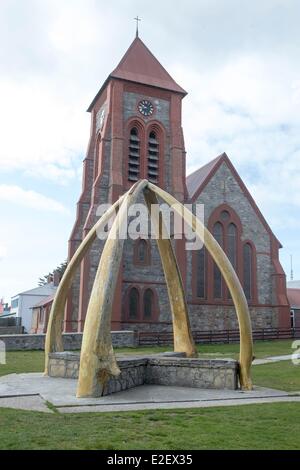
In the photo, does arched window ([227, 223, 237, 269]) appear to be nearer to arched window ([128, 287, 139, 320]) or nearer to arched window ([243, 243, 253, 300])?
arched window ([243, 243, 253, 300])

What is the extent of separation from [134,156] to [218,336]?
14.3 meters

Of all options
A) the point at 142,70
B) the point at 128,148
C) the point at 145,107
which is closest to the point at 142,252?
the point at 128,148

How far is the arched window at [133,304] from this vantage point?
3078 cm

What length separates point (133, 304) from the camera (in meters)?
31.0

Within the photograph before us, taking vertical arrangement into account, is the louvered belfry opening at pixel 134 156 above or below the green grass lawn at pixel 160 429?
above

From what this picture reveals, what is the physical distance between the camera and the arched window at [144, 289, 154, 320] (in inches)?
1226

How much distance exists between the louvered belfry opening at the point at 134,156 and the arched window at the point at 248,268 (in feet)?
33.1

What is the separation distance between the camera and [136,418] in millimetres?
7574

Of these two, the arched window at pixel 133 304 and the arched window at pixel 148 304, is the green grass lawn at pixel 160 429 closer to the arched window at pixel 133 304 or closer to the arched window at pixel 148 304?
the arched window at pixel 133 304

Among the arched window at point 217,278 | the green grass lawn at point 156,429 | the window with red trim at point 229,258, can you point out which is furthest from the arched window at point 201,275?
the green grass lawn at point 156,429

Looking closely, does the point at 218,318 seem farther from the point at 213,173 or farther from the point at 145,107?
the point at 145,107
